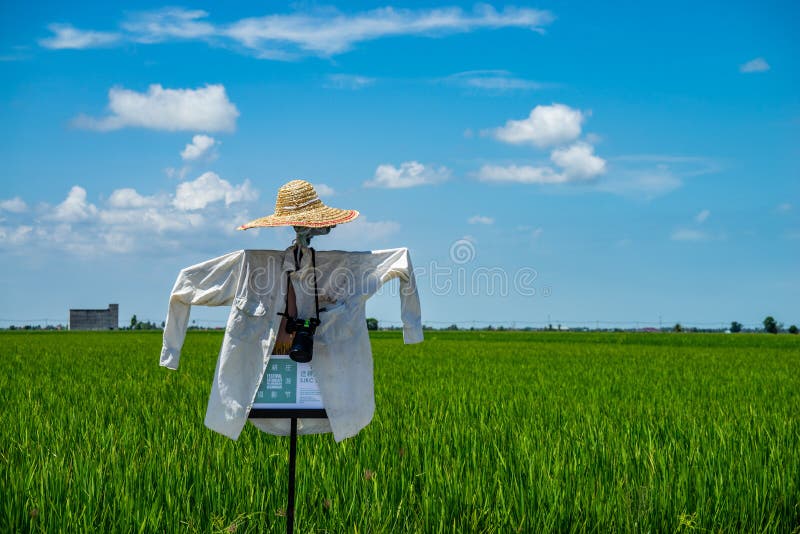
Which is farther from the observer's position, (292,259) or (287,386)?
(292,259)

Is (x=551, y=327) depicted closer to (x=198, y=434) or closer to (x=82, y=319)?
(x=82, y=319)

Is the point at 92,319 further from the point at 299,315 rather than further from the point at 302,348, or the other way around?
the point at 302,348

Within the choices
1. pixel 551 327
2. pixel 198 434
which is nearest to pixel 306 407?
pixel 198 434

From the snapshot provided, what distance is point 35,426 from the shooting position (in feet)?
18.6

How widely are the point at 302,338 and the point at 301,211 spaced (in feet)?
1.95

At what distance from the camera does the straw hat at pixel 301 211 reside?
313 cm

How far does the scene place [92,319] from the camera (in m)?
62.9

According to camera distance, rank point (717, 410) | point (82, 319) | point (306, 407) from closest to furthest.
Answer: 1. point (306, 407)
2. point (717, 410)
3. point (82, 319)

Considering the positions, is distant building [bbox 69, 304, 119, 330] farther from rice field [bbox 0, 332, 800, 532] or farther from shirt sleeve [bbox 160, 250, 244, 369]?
shirt sleeve [bbox 160, 250, 244, 369]

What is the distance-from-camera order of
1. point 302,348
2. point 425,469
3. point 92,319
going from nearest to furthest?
point 302,348 → point 425,469 → point 92,319

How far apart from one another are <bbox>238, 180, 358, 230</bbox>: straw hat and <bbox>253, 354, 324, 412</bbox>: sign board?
60cm

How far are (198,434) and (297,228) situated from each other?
245cm

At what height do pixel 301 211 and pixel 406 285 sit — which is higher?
pixel 301 211

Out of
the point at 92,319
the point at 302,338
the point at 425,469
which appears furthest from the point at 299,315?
the point at 92,319
